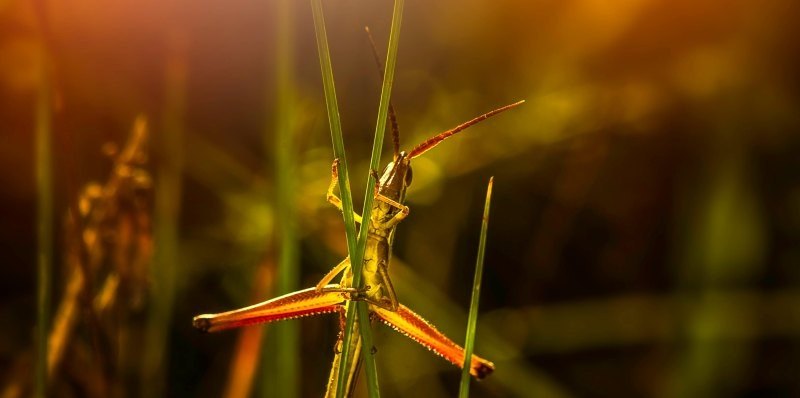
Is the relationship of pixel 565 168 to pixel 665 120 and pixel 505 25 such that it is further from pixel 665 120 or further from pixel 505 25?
pixel 505 25

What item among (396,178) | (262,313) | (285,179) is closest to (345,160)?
(285,179)

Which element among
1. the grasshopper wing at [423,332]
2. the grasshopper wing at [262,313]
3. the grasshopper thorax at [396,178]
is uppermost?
the grasshopper thorax at [396,178]

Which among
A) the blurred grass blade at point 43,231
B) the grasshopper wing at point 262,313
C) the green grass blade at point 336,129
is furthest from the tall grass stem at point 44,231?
the green grass blade at point 336,129

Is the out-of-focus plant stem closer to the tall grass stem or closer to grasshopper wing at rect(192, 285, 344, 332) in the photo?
the tall grass stem

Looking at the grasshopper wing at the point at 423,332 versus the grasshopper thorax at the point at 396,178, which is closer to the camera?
the grasshopper wing at the point at 423,332

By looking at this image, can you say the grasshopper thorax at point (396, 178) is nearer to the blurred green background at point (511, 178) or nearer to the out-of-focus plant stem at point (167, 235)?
the out-of-focus plant stem at point (167, 235)

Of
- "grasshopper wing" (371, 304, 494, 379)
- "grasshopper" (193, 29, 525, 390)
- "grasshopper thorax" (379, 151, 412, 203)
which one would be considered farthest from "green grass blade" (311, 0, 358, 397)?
"grasshopper thorax" (379, 151, 412, 203)

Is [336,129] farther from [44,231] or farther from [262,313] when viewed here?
[44,231]
